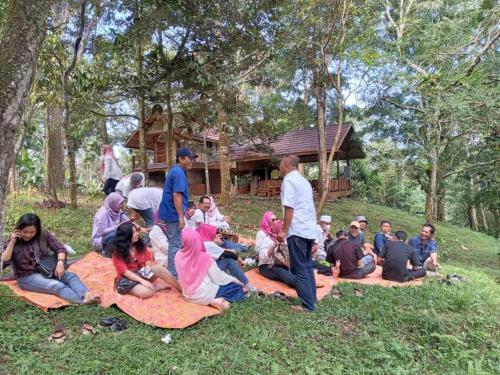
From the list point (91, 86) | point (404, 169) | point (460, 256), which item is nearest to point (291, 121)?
point (404, 169)

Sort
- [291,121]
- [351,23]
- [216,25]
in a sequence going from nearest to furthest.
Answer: [216,25] → [351,23] → [291,121]

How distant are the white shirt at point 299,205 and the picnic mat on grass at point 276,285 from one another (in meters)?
1.08

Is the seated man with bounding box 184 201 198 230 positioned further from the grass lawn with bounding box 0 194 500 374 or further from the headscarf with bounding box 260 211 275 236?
the grass lawn with bounding box 0 194 500 374

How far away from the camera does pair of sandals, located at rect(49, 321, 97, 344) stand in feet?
11.2

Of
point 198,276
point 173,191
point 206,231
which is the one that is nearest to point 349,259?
point 206,231

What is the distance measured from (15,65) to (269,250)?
3.84 metres

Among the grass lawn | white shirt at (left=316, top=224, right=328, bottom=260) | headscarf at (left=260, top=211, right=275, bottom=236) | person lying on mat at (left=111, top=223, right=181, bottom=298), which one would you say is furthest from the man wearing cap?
person lying on mat at (left=111, top=223, right=181, bottom=298)

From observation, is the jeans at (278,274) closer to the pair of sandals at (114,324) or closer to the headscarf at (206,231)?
the headscarf at (206,231)

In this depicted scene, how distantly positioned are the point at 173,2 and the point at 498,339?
19.8 ft

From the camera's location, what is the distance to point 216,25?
22.4 feet

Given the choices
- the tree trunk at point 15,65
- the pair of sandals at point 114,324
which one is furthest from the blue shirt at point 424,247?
the tree trunk at point 15,65

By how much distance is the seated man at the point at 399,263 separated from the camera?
19.2 ft

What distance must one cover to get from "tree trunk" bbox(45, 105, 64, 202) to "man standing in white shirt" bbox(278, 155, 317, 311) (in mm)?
9334

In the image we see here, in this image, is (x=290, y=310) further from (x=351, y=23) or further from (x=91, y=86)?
(x=351, y=23)
